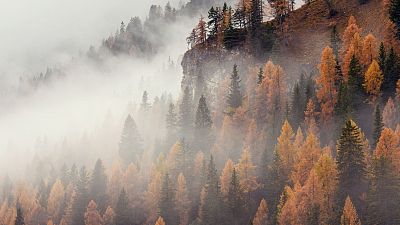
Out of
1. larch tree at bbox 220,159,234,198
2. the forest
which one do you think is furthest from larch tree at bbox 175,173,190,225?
larch tree at bbox 220,159,234,198

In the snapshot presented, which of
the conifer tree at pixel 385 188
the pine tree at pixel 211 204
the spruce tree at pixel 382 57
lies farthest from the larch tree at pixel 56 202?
the spruce tree at pixel 382 57

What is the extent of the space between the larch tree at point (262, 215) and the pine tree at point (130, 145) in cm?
5938

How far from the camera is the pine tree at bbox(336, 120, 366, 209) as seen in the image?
318 feet

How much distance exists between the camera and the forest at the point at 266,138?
322 feet

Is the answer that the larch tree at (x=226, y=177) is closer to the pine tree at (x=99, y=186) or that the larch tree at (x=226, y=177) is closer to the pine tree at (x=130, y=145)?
the pine tree at (x=99, y=186)

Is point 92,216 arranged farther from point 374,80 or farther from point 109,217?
point 374,80

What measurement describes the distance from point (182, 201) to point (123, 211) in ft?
56.8

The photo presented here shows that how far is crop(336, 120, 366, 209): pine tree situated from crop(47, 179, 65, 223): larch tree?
84.5 metres

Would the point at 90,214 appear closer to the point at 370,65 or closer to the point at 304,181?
the point at 304,181

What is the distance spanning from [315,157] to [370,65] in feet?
87.8

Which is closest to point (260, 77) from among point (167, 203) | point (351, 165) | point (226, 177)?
point (226, 177)

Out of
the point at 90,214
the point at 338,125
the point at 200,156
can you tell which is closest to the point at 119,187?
the point at 90,214

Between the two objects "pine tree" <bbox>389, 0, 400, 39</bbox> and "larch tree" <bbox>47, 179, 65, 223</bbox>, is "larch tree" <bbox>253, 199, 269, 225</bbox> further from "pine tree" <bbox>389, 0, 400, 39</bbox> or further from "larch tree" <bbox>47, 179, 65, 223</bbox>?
"larch tree" <bbox>47, 179, 65, 223</bbox>

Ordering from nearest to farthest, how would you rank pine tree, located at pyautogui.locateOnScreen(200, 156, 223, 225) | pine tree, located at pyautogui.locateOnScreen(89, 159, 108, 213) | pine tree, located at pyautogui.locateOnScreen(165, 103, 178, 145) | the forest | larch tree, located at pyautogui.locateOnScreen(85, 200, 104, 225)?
the forest, pine tree, located at pyautogui.locateOnScreen(200, 156, 223, 225), larch tree, located at pyautogui.locateOnScreen(85, 200, 104, 225), pine tree, located at pyautogui.locateOnScreen(89, 159, 108, 213), pine tree, located at pyautogui.locateOnScreen(165, 103, 178, 145)
